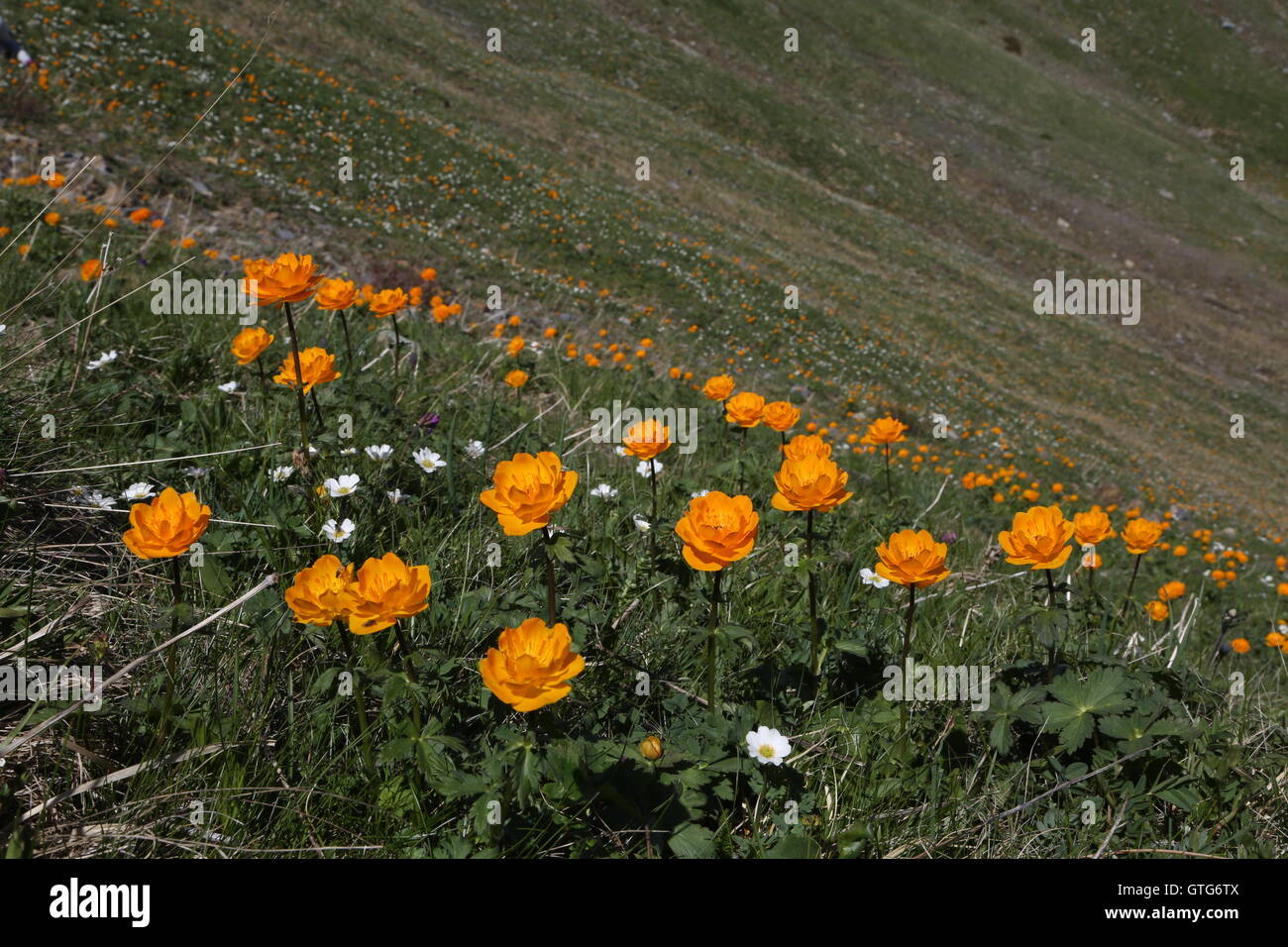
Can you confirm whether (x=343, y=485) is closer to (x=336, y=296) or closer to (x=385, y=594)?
(x=336, y=296)

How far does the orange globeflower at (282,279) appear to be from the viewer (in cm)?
246

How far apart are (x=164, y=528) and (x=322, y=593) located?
412mm

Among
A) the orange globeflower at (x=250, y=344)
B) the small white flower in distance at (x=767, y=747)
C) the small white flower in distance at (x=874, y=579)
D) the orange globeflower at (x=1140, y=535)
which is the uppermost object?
the orange globeflower at (x=250, y=344)

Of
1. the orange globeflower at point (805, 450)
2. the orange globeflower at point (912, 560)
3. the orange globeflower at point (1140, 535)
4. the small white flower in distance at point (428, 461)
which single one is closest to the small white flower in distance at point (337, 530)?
the small white flower in distance at point (428, 461)

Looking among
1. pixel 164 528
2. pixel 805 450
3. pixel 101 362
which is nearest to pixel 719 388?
pixel 805 450

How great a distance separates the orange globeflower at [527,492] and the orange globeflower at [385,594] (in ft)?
0.76

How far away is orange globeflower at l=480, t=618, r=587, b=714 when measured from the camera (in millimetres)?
1465

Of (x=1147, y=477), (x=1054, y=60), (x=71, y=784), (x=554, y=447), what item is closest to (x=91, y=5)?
(x=554, y=447)

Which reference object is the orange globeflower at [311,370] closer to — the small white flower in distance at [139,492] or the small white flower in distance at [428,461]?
the small white flower in distance at [428,461]

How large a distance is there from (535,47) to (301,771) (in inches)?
1248

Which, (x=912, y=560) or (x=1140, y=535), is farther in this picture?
(x=1140, y=535)

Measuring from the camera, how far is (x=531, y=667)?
1.47m

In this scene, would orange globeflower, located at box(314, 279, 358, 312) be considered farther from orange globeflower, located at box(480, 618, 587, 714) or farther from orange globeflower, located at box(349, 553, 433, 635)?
orange globeflower, located at box(480, 618, 587, 714)

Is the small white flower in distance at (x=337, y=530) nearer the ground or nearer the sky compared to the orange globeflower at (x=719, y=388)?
nearer the ground
